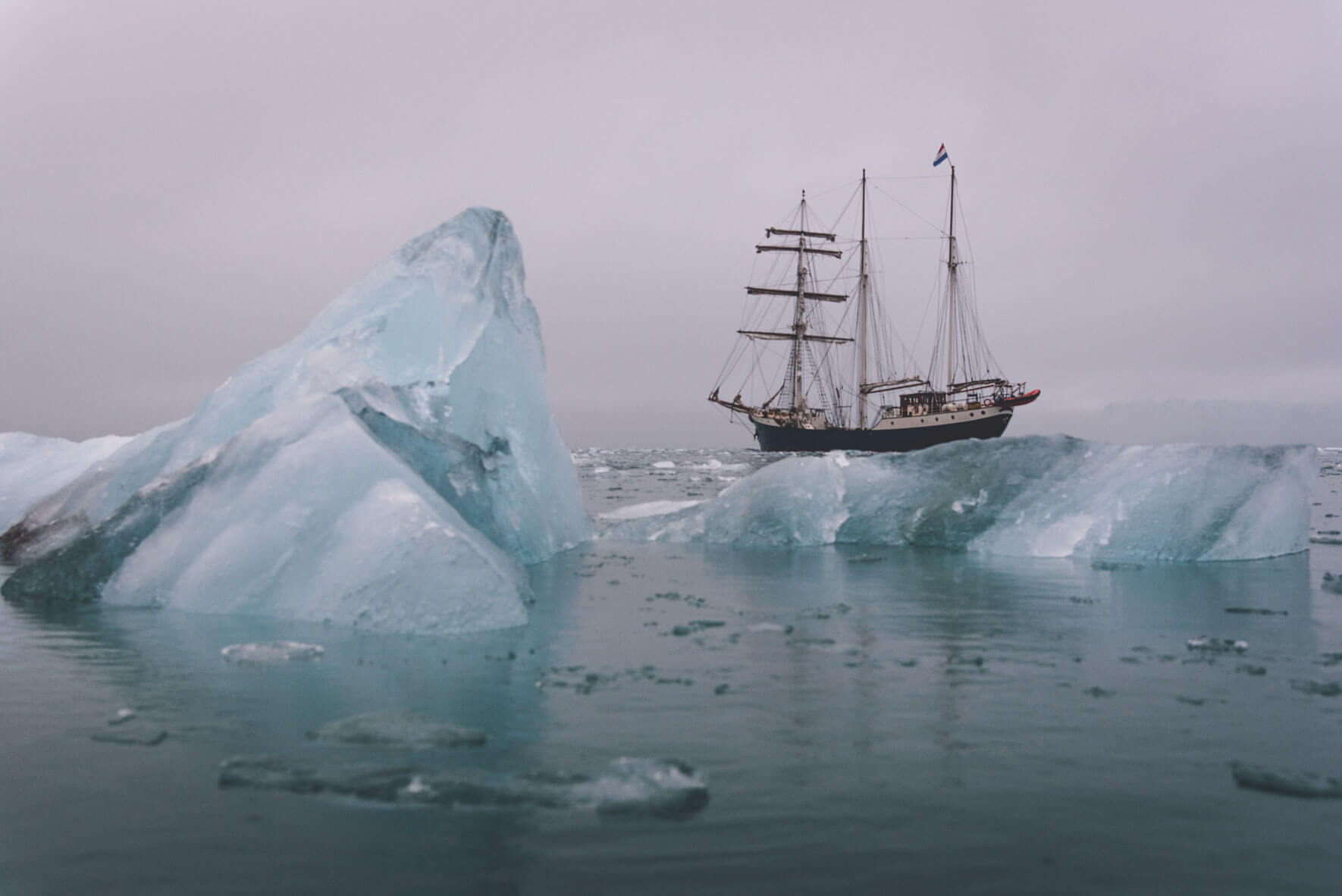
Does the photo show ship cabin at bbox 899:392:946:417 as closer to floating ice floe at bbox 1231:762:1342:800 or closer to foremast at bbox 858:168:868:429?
foremast at bbox 858:168:868:429

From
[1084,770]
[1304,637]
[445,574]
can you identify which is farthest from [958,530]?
[1084,770]

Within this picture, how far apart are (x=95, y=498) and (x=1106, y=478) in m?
15.1

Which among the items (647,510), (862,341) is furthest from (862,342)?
(647,510)

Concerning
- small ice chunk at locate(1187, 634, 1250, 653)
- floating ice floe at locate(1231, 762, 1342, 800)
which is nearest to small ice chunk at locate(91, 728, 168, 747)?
floating ice floe at locate(1231, 762, 1342, 800)

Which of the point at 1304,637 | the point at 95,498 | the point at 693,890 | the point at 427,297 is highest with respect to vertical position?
the point at 427,297

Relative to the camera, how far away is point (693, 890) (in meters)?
3.48

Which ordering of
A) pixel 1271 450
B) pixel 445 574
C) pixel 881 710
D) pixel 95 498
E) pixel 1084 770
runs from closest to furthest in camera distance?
pixel 1084 770 → pixel 881 710 → pixel 445 574 → pixel 95 498 → pixel 1271 450

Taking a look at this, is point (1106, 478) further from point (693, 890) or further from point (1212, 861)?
point (693, 890)

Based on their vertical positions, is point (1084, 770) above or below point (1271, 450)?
below

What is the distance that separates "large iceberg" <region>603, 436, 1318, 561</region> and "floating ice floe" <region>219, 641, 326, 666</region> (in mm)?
10579

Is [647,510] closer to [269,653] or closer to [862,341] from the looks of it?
[269,653]

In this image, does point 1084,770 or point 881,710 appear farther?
point 881,710

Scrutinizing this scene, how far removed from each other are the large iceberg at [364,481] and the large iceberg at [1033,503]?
3.66 meters

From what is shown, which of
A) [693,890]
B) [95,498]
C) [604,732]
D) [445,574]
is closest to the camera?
[693,890]
